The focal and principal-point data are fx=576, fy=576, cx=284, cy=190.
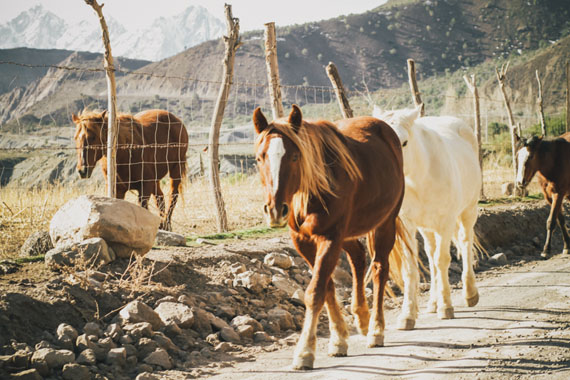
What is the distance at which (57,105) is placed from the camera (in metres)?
47.8

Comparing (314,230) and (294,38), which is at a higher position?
(294,38)

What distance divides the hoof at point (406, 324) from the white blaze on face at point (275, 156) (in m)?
2.51

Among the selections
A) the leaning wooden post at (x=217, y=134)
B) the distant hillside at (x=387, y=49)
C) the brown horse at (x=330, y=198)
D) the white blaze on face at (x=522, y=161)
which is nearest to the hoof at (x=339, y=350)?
the brown horse at (x=330, y=198)

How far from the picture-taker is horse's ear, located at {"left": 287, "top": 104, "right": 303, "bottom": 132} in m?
3.94

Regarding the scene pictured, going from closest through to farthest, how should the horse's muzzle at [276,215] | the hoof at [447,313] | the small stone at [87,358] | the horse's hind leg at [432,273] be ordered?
the horse's muzzle at [276,215], the small stone at [87,358], the hoof at [447,313], the horse's hind leg at [432,273]

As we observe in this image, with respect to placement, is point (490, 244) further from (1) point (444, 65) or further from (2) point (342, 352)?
(1) point (444, 65)

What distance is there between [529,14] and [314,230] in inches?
3303

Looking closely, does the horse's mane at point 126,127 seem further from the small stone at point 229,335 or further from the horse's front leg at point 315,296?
the horse's front leg at point 315,296

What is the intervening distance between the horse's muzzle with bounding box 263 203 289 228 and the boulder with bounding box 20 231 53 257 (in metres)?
4.20

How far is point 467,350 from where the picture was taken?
461 cm

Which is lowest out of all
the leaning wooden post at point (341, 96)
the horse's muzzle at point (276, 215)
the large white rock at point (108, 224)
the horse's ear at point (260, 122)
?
the large white rock at point (108, 224)

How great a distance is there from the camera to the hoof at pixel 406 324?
5.50 metres

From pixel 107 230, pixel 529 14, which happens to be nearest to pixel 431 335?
pixel 107 230

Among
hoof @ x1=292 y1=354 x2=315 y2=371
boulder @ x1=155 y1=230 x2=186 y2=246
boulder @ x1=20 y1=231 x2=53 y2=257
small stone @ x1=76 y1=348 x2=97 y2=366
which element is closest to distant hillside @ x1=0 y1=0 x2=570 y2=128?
boulder @ x1=155 y1=230 x2=186 y2=246
